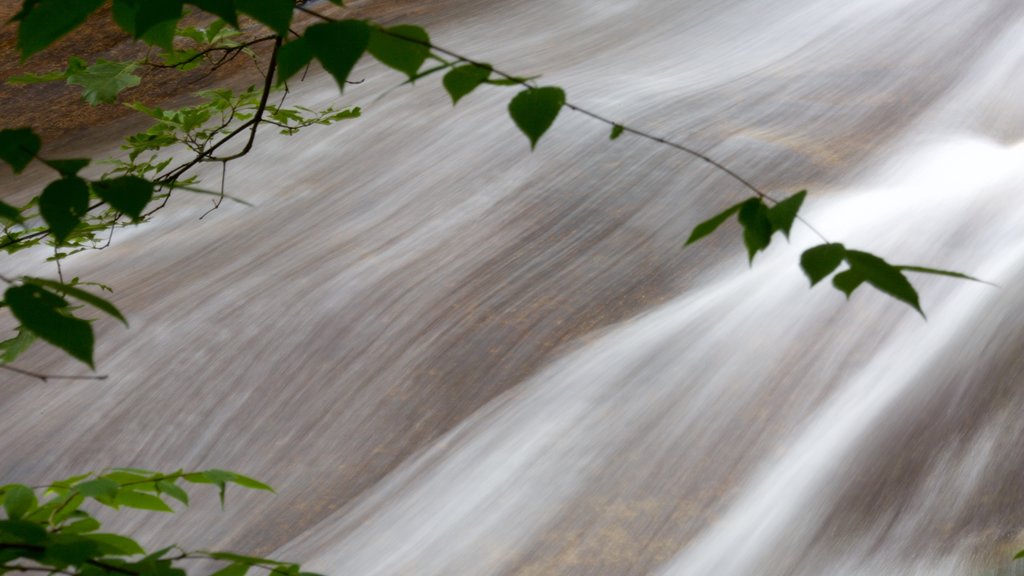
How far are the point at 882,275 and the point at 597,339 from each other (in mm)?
1726

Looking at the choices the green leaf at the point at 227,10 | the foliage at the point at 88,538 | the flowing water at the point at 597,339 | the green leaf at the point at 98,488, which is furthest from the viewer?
the flowing water at the point at 597,339

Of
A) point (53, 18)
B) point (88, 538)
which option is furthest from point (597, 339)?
point (53, 18)

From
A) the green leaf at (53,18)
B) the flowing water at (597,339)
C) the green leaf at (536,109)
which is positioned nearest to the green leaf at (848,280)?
the green leaf at (536,109)

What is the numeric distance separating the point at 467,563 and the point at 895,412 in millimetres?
737

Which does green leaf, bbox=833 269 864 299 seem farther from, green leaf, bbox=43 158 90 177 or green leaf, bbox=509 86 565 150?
green leaf, bbox=43 158 90 177

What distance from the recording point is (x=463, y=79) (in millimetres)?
649

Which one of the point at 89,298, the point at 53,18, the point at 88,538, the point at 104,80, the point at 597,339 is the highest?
the point at 53,18

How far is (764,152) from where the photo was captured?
277cm

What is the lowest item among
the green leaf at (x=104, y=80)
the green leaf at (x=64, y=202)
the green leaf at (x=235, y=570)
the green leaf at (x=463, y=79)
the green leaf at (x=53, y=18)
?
the green leaf at (x=104, y=80)

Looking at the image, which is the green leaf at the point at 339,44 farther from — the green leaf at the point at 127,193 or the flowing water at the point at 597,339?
the flowing water at the point at 597,339

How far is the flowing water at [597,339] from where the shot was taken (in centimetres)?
181

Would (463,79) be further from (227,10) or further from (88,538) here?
(88,538)

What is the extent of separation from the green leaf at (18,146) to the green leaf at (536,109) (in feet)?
0.82

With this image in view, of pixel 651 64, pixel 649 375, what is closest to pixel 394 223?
pixel 649 375
